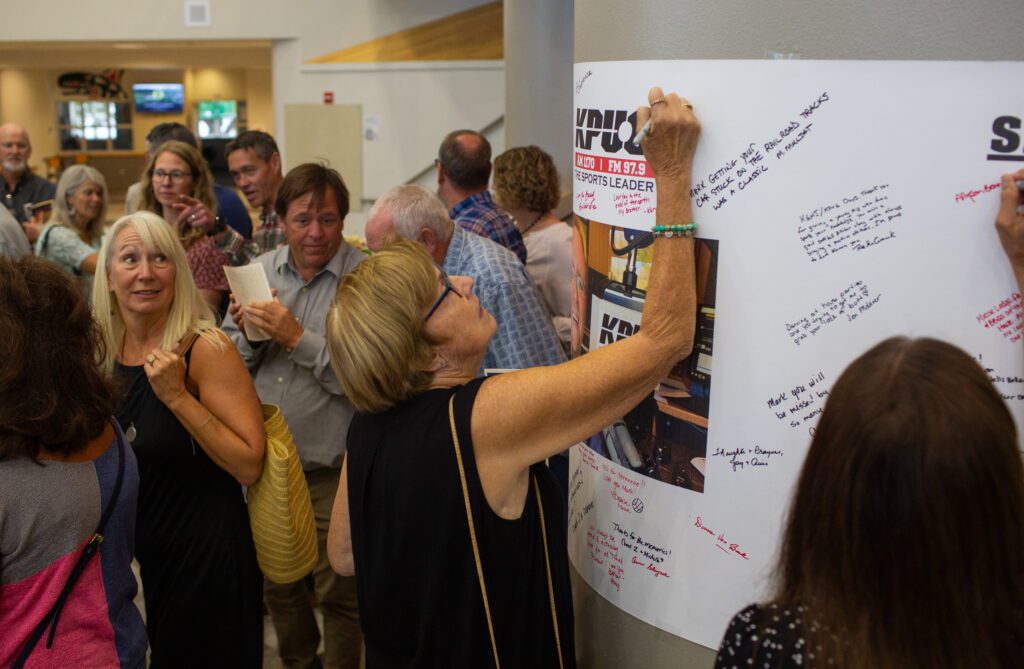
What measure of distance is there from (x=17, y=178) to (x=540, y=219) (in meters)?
3.28

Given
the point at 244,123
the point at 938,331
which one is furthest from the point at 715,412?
the point at 244,123

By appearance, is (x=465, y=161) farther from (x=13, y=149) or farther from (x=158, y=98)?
(x=158, y=98)

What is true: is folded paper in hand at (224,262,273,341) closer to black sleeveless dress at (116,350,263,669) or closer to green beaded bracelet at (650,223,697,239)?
black sleeveless dress at (116,350,263,669)

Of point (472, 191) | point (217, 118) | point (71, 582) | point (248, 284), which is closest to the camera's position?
point (71, 582)

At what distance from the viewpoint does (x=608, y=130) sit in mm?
1771

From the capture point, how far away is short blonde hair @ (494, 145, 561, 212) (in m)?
4.16

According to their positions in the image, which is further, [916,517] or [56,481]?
[56,481]

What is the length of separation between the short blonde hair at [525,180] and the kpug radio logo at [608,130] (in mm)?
2267

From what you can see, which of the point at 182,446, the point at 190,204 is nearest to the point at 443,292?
the point at 182,446

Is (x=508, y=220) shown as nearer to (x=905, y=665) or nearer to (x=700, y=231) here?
(x=700, y=231)

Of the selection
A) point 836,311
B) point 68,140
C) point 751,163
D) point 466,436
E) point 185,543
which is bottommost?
point 185,543

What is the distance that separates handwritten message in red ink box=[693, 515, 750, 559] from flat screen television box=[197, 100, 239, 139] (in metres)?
16.9

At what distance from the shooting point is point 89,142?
668 inches

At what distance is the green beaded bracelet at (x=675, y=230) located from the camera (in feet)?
5.30
